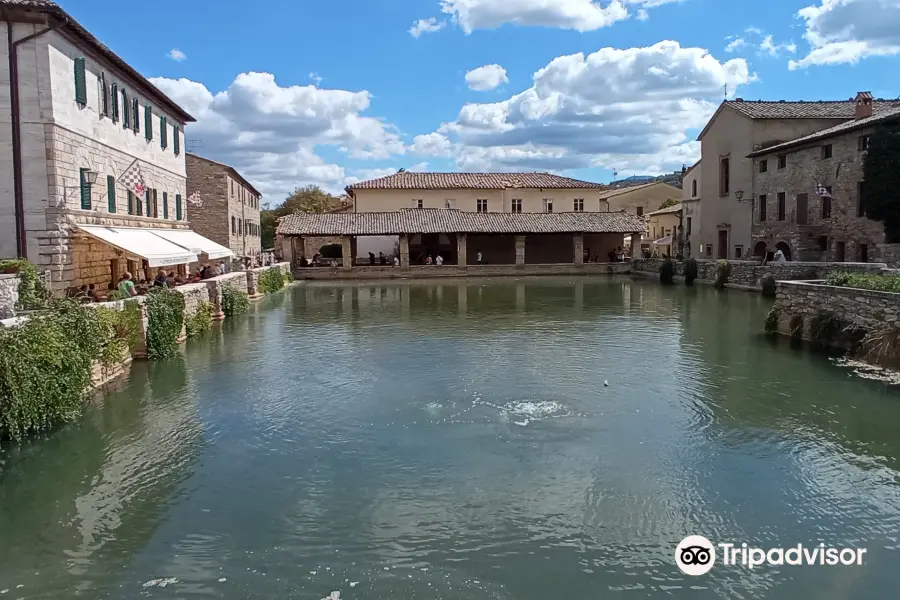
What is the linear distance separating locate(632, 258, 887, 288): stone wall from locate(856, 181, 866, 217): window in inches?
140

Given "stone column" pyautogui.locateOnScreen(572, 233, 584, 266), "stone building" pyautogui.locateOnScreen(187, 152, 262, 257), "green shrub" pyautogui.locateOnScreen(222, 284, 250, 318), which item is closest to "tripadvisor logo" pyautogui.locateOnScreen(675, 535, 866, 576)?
"green shrub" pyautogui.locateOnScreen(222, 284, 250, 318)

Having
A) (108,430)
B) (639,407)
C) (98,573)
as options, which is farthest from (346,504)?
(639,407)

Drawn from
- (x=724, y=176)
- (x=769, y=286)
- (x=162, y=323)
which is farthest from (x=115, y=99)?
(x=724, y=176)

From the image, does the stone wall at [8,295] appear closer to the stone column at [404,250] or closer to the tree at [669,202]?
the stone column at [404,250]

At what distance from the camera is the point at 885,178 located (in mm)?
26656

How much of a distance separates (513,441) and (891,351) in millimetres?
8869

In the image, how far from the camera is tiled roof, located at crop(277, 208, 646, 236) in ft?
139

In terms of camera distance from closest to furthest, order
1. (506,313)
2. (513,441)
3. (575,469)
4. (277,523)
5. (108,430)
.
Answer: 1. (277,523)
2. (575,469)
3. (513,441)
4. (108,430)
5. (506,313)

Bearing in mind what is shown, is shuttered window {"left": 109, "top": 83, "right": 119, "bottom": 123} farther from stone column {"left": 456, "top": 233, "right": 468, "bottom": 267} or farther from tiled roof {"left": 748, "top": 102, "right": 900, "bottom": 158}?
tiled roof {"left": 748, "top": 102, "right": 900, "bottom": 158}

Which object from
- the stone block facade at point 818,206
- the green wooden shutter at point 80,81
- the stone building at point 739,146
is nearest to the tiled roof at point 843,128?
the stone block facade at point 818,206

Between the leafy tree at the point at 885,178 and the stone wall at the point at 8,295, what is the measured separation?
1165 inches

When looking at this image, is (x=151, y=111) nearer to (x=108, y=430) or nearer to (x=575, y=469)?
(x=108, y=430)

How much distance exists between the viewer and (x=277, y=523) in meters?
6.69

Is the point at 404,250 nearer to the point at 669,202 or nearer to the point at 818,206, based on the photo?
the point at 818,206
